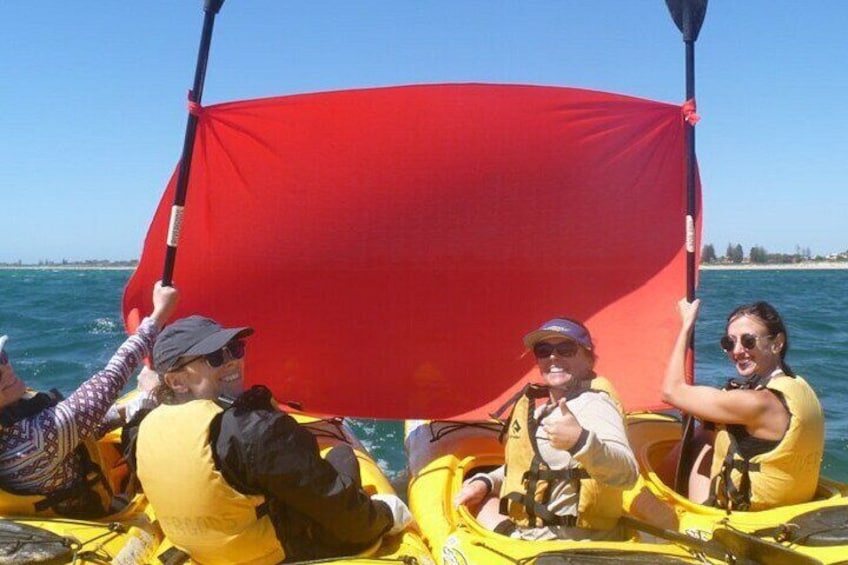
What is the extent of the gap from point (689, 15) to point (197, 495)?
12.6 feet

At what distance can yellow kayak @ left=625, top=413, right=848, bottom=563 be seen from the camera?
3.03 meters

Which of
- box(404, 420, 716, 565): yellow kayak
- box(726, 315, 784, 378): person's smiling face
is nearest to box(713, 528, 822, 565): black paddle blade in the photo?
box(404, 420, 716, 565): yellow kayak

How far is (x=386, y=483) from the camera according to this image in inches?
157

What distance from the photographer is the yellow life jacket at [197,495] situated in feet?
8.59

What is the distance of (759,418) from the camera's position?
3510 mm

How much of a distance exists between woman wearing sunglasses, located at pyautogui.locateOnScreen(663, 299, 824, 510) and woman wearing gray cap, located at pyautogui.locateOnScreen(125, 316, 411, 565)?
163cm

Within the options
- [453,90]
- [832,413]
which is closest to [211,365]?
[453,90]

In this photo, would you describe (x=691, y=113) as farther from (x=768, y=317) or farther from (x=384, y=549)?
(x=384, y=549)

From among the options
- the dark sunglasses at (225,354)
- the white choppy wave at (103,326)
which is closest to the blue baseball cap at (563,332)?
the dark sunglasses at (225,354)

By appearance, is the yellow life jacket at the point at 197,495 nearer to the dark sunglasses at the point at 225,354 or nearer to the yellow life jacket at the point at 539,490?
the dark sunglasses at the point at 225,354

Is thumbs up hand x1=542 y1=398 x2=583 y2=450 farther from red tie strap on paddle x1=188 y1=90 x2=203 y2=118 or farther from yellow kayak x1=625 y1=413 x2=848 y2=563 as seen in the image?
red tie strap on paddle x1=188 y1=90 x2=203 y2=118

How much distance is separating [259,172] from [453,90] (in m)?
1.27

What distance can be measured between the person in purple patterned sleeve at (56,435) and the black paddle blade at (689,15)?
3.57 meters

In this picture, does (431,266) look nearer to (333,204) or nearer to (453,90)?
(333,204)
